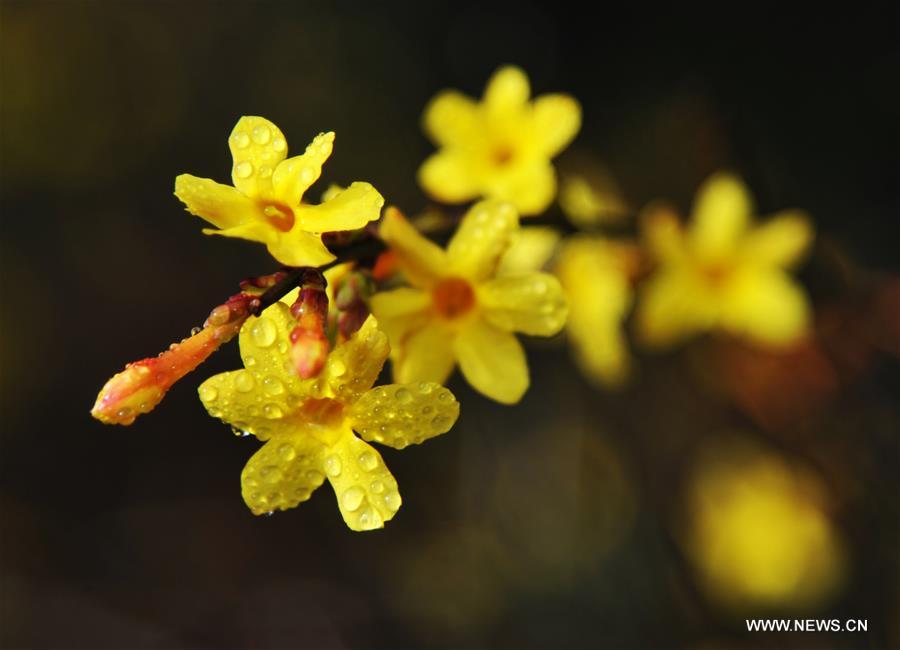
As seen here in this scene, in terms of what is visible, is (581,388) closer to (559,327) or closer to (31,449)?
(559,327)

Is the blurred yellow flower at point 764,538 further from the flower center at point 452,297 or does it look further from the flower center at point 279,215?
the flower center at point 279,215

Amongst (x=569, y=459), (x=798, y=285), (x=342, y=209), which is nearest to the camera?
(x=342, y=209)

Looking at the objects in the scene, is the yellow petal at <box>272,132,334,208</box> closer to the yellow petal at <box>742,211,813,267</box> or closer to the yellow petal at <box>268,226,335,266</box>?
the yellow petal at <box>268,226,335,266</box>

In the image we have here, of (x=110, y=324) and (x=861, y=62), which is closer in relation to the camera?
(x=861, y=62)

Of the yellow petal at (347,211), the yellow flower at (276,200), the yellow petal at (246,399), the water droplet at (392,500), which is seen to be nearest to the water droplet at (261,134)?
the yellow flower at (276,200)

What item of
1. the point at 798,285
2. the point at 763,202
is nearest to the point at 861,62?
the point at 763,202

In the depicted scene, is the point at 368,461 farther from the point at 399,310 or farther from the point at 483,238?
the point at 483,238
